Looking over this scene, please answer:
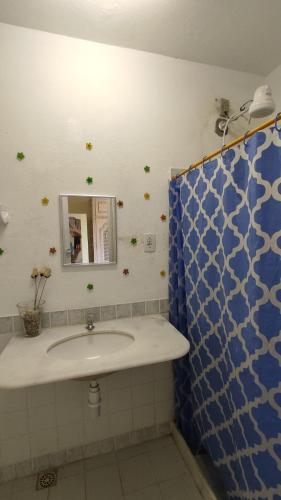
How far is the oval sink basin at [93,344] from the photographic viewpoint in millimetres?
1209

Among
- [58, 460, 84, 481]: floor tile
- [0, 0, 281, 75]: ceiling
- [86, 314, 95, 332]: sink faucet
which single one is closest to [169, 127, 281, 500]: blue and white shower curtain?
[86, 314, 95, 332]: sink faucet

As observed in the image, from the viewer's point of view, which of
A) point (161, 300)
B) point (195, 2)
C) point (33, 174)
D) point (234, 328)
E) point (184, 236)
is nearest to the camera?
point (234, 328)

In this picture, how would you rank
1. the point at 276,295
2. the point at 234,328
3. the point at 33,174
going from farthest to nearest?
the point at 33,174 → the point at 234,328 → the point at 276,295

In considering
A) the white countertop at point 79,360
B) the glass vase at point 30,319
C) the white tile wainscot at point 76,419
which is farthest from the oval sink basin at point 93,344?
the white tile wainscot at point 76,419

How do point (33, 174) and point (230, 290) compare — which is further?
point (33, 174)

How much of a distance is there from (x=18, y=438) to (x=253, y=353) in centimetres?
132

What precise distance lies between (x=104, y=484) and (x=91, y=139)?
1.87 metres

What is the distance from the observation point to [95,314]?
4.50 ft

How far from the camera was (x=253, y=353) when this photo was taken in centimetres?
88

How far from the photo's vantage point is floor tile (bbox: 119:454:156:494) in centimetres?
126

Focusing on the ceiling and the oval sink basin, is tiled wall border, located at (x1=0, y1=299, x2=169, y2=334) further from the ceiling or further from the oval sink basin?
the ceiling

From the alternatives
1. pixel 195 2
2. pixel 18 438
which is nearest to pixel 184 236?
pixel 195 2

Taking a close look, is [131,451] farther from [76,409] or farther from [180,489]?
[76,409]

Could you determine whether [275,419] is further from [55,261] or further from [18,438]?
[18,438]
